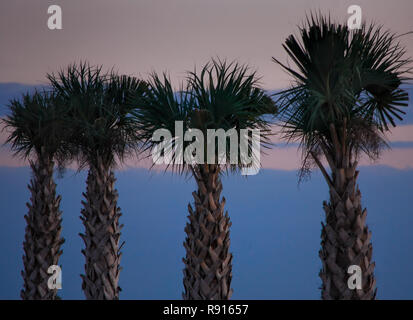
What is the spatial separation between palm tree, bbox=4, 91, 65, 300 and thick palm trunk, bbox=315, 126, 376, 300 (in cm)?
713

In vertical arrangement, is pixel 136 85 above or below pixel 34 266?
above

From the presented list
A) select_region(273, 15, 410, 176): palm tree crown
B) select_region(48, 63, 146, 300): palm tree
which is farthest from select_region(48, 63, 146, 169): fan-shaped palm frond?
select_region(273, 15, 410, 176): palm tree crown

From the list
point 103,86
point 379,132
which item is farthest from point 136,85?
point 379,132

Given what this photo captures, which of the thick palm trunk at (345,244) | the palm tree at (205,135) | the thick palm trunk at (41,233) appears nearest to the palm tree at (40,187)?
the thick palm trunk at (41,233)

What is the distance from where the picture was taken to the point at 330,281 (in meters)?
10.5

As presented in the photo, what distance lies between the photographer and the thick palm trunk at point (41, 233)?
14.7 metres

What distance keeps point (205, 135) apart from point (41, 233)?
576 centimetres

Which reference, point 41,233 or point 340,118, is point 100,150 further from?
point 340,118

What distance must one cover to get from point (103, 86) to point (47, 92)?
56.0 inches

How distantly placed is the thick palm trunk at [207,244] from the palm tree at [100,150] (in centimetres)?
277

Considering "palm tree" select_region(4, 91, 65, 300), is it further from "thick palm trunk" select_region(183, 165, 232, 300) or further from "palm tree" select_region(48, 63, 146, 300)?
"thick palm trunk" select_region(183, 165, 232, 300)

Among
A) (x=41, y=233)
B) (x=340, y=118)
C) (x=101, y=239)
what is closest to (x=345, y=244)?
(x=340, y=118)

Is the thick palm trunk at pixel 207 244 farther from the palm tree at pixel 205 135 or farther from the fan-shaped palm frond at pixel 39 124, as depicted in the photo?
the fan-shaped palm frond at pixel 39 124
